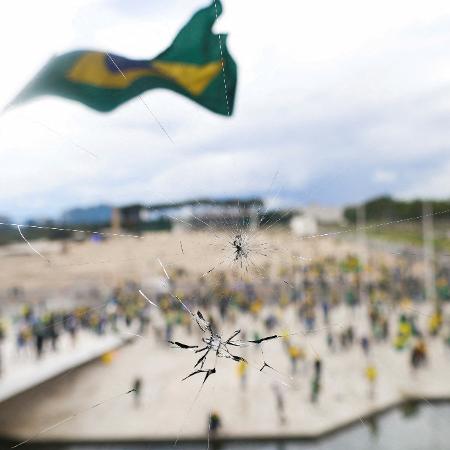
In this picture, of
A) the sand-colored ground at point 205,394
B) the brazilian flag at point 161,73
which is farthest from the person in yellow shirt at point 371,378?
the brazilian flag at point 161,73

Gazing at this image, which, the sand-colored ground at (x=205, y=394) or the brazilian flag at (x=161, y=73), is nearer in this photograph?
the brazilian flag at (x=161, y=73)

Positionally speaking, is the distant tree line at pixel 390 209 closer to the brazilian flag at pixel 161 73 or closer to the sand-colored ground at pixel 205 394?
the sand-colored ground at pixel 205 394

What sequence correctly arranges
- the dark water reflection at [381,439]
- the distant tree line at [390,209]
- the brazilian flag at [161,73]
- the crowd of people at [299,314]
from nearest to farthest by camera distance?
the brazilian flag at [161,73], the dark water reflection at [381,439], the crowd of people at [299,314], the distant tree line at [390,209]

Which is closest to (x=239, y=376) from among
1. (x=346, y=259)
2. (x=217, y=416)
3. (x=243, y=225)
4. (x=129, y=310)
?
(x=217, y=416)

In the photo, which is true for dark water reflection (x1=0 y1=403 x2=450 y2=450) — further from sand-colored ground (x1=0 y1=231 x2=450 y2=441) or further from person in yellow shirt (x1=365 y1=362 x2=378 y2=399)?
person in yellow shirt (x1=365 y1=362 x2=378 y2=399)

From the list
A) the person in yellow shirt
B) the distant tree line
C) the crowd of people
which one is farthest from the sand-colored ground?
the distant tree line

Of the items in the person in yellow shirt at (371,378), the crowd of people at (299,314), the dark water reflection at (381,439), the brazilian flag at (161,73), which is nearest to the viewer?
the brazilian flag at (161,73)

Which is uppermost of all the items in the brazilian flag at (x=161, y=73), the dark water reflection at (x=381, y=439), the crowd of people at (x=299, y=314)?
the brazilian flag at (x=161, y=73)

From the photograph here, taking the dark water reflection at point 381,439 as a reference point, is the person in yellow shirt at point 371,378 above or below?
above
